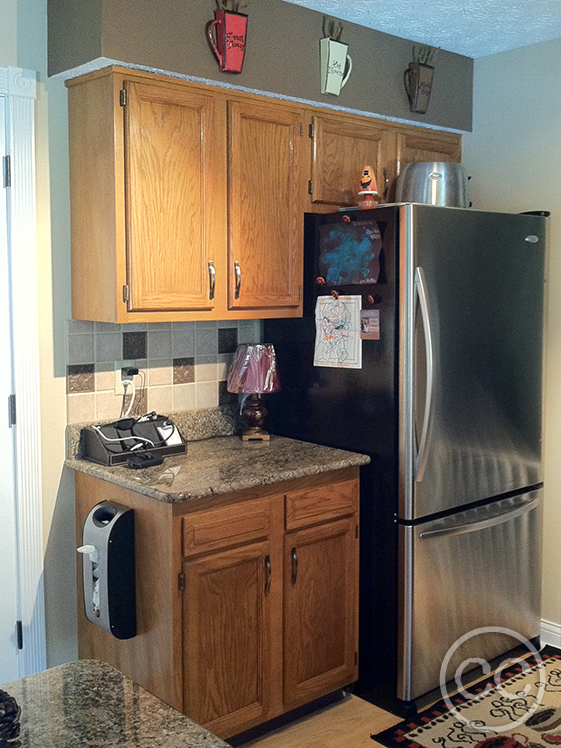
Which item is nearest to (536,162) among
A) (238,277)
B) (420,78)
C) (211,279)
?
(420,78)

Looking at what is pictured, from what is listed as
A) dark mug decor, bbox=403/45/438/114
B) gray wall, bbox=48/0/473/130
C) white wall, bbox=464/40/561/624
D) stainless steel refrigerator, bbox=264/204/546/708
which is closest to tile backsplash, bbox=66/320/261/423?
stainless steel refrigerator, bbox=264/204/546/708

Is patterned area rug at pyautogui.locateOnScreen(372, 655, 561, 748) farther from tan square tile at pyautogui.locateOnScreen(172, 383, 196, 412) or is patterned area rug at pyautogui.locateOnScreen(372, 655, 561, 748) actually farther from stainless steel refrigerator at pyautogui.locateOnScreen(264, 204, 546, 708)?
tan square tile at pyautogui.locateOnScreen(172, 383, 196, 412)

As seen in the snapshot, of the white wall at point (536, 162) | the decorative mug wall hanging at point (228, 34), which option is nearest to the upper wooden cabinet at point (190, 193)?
the decorative mug wall hanging at point (228, 34)

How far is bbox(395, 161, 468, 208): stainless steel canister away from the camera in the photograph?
3189mm

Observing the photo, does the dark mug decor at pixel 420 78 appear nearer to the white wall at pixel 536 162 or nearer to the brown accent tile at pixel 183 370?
the white wall at pixel 536 162

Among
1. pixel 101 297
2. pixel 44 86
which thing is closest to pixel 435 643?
pixel 101 297

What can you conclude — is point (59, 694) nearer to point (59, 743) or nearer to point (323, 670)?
point (59, 743)

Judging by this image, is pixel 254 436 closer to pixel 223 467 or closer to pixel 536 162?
pixel 223 467

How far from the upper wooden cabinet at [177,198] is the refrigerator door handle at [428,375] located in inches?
21.4

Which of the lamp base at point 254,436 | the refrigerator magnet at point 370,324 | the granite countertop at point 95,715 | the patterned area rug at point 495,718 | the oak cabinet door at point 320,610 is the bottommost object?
the patterned area rug at point 495,718

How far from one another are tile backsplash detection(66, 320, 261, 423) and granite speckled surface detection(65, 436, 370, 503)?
0.64 ft

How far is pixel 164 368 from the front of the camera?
309cm

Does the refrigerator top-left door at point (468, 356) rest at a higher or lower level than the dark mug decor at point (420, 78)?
lower
